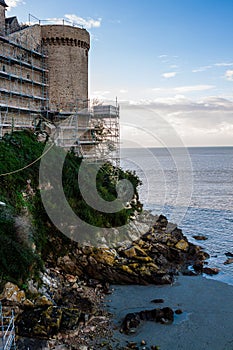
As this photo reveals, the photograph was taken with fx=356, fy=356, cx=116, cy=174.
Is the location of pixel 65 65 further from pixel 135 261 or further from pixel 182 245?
pixel 135 261

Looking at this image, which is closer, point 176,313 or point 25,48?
point 176,313

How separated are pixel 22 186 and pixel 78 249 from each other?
4.03 meters

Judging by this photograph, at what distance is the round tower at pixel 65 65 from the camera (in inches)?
1196

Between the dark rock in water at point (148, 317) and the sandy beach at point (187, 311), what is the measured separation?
9.4 inches

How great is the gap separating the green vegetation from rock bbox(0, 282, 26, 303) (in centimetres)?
27

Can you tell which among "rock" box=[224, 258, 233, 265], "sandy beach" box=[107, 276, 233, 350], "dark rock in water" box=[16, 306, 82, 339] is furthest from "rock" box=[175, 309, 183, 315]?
"rock" box=[224, 258, 233, 265]

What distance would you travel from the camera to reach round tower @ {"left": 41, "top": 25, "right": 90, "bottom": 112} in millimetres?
30391

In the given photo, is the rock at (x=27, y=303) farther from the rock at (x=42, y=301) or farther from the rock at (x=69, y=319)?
the rock at (x=69, y=319)

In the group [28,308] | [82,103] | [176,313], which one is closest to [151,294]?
[176,313]

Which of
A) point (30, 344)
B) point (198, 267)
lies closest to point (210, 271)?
point (198, 267)

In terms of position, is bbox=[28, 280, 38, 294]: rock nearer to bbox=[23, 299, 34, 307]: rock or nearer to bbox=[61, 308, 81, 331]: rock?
bbox=[23, 299, 34, 307]: rock

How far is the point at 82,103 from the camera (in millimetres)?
31141

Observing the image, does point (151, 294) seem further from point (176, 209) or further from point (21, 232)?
point (176, 209)

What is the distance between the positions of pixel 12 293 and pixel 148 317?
204 inches
